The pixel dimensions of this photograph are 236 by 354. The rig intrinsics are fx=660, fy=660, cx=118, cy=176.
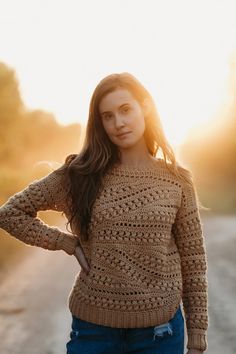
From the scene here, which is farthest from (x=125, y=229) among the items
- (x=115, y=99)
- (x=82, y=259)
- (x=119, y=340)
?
(x=115, y=99)

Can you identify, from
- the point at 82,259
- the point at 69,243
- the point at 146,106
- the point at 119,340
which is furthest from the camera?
the point at 146,106

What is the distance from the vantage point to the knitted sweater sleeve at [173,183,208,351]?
3279 millimetres

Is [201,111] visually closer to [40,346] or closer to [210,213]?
[210,213]

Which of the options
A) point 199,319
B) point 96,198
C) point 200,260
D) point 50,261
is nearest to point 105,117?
point 96,198

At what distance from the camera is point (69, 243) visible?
10.7ft

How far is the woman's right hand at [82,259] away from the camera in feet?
10.2

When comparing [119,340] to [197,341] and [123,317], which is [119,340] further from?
[197,341]

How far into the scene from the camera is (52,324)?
7043 mm

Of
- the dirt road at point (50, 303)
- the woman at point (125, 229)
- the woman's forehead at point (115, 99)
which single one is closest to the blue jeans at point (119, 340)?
the woman at point (125, 229)

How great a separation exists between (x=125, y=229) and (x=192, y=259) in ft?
1.48

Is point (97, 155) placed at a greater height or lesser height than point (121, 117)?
lesser

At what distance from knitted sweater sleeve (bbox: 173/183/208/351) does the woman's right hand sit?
0.48 metres

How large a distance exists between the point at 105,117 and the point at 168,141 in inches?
16.3

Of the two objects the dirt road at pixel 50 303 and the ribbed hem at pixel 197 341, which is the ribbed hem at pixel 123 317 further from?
the dirt road at pixel 50 303
